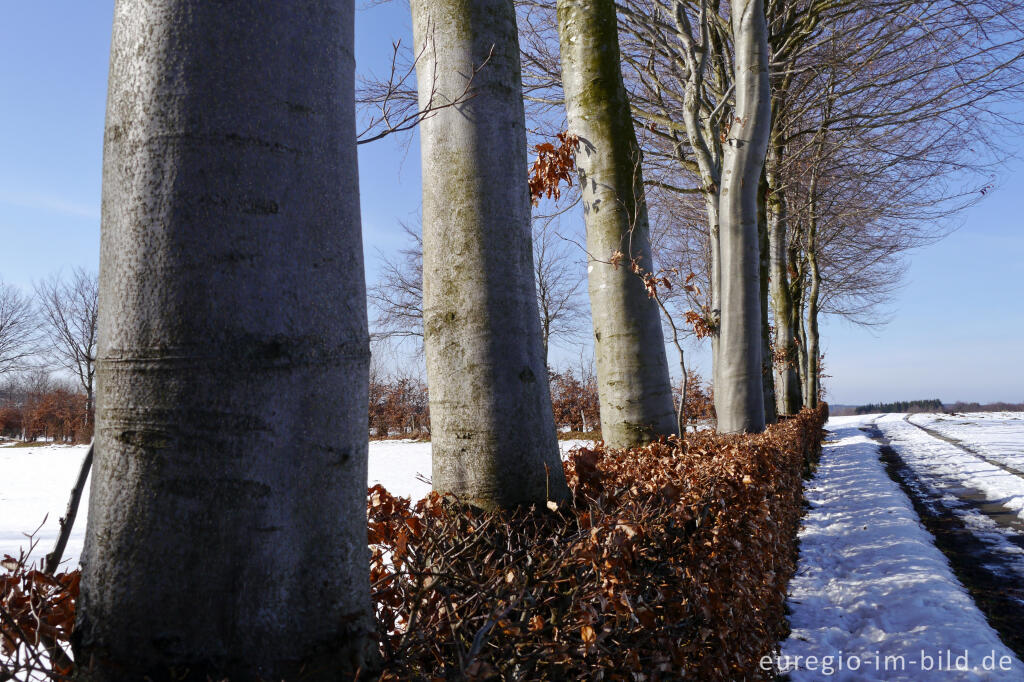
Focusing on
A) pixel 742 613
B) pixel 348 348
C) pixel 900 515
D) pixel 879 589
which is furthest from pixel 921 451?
pixel 348 348

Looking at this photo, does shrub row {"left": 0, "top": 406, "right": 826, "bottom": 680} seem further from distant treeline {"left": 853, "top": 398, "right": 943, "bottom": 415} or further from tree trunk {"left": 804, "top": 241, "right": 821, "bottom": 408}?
distant treeline {"left": 853, "top": 398, "right": 943, "bottom": 415}

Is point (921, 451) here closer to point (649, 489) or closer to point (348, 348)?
point (649, 489)

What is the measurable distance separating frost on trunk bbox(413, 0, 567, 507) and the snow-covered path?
95.9 inches

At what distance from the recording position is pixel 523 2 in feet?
36.0

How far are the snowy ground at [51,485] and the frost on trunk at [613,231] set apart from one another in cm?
162

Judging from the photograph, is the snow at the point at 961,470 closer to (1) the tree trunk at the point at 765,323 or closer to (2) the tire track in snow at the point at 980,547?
(2) the tire track in snow at the point at 980,547

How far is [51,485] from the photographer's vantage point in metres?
11.5

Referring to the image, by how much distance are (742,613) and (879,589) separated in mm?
2713

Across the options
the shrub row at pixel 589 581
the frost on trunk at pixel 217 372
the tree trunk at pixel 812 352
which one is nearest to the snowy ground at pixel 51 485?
the shrub row at pixel 589 581

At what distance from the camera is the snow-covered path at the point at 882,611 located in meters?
3.77

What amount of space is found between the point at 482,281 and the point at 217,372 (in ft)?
5.53

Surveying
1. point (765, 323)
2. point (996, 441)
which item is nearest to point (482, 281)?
point (765, 323)

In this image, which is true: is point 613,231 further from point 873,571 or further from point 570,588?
point 873,571

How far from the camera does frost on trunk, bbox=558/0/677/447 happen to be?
15.9ft
